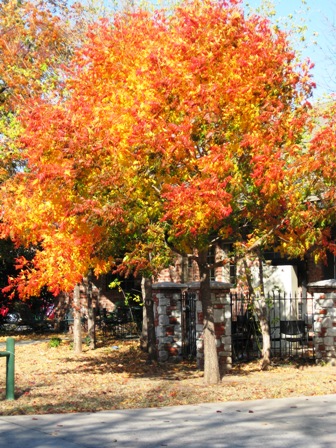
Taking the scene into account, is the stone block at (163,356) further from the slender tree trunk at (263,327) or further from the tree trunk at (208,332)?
the tree trunk at (208,332)

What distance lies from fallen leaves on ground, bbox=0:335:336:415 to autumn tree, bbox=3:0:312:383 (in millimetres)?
1145

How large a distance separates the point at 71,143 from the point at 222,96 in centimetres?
255

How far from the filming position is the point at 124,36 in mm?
14016

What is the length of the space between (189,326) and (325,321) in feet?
10.8

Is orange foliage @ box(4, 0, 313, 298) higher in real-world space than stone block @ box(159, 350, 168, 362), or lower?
higher

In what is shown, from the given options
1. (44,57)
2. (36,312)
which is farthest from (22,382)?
(36,312)

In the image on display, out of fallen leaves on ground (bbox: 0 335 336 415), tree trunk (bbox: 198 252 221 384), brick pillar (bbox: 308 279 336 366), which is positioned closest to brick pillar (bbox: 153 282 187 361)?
fallen leaves on ground (bbox: 0 335 336 415)

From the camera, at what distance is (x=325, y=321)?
15.8 m

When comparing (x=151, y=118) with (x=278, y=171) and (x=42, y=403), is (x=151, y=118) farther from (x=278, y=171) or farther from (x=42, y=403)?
(x=42, y=403)

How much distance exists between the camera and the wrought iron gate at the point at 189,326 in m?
17.5

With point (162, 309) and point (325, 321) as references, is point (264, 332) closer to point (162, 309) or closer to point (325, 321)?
point (325, 321)

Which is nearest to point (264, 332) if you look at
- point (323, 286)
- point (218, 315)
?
point (218, 315)

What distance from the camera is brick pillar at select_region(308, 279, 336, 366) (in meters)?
15.7

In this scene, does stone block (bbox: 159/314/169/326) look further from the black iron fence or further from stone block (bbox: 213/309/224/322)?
stone block (bbox: 213/309/224/322)
